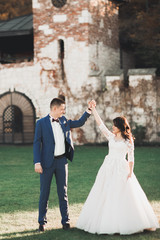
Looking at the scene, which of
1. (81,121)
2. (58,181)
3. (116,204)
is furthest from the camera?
(81,121)

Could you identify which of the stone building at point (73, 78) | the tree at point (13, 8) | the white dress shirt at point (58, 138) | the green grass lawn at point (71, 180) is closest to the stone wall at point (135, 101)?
the stone building at point (73, 78)

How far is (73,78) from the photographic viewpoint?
19.5 metres

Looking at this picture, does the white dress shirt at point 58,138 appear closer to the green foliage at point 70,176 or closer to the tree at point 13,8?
the green foliage at point 70,176

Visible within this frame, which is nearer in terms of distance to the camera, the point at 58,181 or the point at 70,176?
the point at 58,181

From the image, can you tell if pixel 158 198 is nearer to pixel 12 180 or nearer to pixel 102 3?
pixel 12 180

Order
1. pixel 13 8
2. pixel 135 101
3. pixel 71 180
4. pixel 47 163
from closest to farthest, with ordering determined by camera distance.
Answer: pixel 47 163
pixel 71 180
pixel 135 101
pixel 13 8

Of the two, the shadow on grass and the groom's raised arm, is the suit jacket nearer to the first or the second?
the groom's raised arm

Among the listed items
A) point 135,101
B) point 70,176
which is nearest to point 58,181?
point 70,176

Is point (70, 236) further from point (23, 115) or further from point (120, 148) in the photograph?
point (23, 115)

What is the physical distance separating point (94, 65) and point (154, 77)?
9.52 feet

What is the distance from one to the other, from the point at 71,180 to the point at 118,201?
4.68 meters

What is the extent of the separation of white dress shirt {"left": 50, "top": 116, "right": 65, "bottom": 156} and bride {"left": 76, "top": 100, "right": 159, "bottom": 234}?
1.96ft

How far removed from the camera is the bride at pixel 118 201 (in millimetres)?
5793

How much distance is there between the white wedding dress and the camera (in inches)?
228
